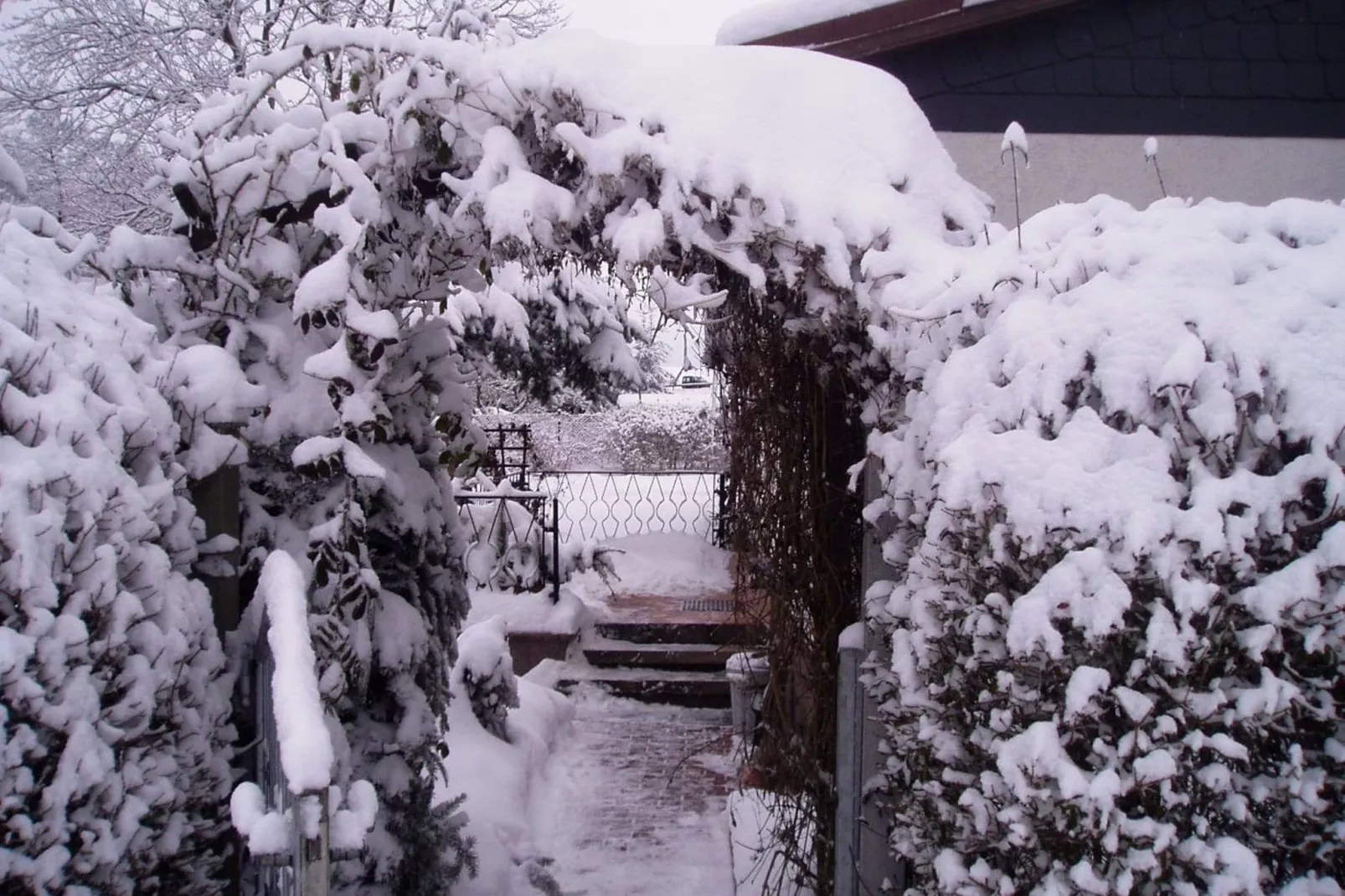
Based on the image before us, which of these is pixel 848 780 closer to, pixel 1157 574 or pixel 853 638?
pixel 853 638

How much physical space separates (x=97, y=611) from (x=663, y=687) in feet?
18.3

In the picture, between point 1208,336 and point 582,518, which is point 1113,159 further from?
point 582,518

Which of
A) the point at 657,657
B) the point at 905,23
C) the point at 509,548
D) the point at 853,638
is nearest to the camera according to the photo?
the point at 853,638

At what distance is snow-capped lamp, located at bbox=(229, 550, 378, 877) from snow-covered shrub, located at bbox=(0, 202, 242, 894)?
0.32 m

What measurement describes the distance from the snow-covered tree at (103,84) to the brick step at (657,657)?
22.7 feet

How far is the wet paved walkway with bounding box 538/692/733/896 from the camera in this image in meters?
4.71

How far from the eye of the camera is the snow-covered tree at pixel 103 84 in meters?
10.1

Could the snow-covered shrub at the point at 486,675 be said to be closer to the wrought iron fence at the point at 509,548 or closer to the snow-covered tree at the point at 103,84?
the wrought iron fence at the point at 509,548

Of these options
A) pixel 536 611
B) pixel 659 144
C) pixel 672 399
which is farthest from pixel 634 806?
pixel 672 399

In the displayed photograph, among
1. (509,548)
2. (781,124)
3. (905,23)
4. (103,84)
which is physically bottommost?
(509,548)

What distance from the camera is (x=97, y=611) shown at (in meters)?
2.11

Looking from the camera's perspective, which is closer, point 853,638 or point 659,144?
point 659,144

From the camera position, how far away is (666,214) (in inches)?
104

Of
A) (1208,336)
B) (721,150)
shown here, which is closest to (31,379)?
(721,150)
